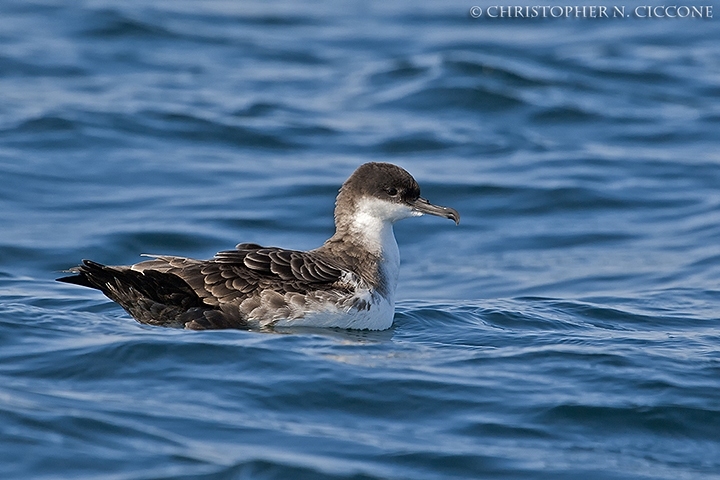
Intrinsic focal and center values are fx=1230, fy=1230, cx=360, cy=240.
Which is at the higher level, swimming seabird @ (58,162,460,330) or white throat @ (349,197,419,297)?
white throat @ (349,197,419,297)

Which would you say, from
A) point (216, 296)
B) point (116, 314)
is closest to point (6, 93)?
point (116, 314)

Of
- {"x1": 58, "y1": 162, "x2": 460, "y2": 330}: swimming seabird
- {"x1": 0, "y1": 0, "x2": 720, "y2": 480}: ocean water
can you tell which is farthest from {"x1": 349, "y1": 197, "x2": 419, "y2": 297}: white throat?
{"x1": 0, "y1": 0, "x2": 720, "y2": 480}: ocean water

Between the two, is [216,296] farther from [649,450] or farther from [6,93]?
[6,93]

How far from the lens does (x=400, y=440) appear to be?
6.71 metres

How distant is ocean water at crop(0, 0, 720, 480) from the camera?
6.75 m

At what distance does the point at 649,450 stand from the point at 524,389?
947 mm

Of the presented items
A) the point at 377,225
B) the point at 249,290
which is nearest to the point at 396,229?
the point at 377,225

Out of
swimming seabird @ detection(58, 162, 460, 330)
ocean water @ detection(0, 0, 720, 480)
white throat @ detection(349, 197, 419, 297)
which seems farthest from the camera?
white throat @ detection(349, 197, 419, 297)

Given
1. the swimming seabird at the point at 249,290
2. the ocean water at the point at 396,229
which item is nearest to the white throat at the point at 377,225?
the swimming seabird at the point at 249,290

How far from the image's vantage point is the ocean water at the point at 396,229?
675 centimetres

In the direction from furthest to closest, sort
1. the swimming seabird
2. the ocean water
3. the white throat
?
the white throat
the swimming seabird
the ocean water

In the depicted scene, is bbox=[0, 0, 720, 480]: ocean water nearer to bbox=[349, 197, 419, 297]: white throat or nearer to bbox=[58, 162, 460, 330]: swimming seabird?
bbox=[58, 162, 460, 330]: swimming seabird

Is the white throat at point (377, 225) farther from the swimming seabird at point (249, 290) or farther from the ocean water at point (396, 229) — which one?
the ocean water at point (396, 229)

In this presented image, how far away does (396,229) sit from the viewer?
1376 centimetres
